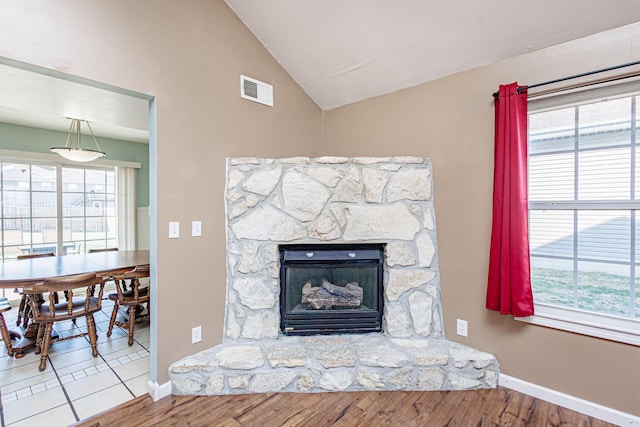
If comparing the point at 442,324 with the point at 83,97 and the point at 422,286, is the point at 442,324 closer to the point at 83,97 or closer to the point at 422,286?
the point at 422,286

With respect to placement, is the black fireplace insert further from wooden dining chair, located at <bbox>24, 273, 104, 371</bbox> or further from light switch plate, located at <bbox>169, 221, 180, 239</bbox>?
wooden dining chair, located at <bbox>24, 273, 104, 371</bbox>

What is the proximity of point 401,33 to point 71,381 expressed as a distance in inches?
140

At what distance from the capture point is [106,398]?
6.97 ft

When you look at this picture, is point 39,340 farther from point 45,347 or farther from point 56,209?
point 56,209

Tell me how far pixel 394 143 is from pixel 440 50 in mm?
774

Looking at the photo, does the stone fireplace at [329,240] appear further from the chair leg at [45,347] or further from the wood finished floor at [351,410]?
the chair leg at [45,347]

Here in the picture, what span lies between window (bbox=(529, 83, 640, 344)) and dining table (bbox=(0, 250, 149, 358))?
141 inches

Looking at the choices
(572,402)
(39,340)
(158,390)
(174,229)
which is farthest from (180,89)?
(572,402)

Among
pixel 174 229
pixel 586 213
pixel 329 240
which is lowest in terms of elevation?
pixel 329 240

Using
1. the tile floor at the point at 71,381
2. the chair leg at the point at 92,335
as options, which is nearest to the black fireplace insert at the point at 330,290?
the tile floor at the point at 71,381

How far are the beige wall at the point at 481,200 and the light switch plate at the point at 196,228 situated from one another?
1638 millimetres

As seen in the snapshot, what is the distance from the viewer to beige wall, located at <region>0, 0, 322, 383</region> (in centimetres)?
172

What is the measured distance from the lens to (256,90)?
270 centimetres

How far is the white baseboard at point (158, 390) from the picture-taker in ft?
6.94
